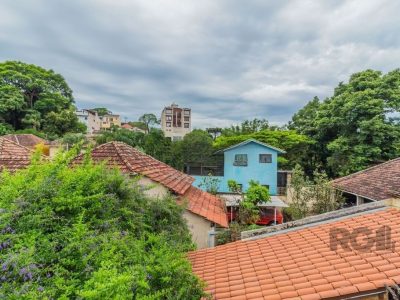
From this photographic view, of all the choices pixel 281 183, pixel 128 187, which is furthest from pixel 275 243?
→ pixel 281 183

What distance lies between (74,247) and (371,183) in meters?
17.0

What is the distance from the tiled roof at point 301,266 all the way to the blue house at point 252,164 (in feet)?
66.5

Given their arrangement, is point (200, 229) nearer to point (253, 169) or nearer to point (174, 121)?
point (253, 169)

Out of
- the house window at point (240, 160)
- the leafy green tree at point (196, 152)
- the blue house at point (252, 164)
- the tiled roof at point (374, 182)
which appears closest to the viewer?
the tiled roof at point (374, 182)

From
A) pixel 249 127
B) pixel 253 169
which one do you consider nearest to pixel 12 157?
pixel 253 169

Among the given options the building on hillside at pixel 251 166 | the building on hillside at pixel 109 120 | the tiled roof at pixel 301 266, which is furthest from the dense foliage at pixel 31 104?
the tiled roof at pixel 301 266

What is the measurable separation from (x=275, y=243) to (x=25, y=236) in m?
6.81

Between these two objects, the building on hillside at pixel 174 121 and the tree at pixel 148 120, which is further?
the tree at pixel 148 120

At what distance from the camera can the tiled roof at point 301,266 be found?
16.0 feet

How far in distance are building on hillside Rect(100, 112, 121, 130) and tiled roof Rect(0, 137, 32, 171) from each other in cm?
7306

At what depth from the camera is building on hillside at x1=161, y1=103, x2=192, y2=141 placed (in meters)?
73.2

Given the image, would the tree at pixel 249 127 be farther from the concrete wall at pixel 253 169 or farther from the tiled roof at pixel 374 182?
the tiled roof at pixel 374 182

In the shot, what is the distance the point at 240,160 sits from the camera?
29047 millimetres

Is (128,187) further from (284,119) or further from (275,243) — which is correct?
(284,119)
